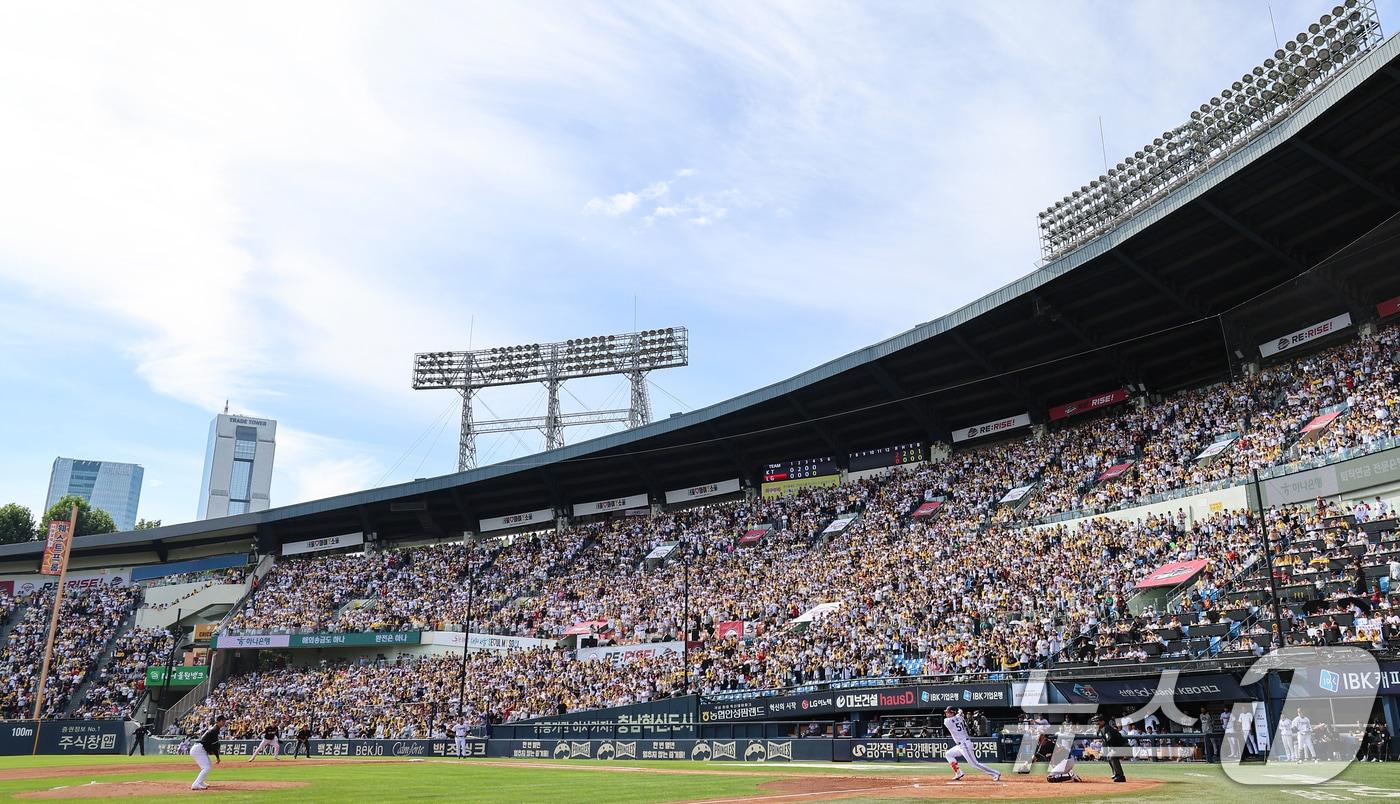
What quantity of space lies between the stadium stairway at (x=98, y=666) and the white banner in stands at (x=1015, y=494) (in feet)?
177

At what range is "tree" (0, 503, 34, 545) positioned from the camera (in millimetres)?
105000

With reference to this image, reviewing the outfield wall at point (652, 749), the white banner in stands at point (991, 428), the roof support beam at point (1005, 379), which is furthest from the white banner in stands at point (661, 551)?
the roof support beam at point (1005, 379)

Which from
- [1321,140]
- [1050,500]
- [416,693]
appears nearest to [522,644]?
[416,693]

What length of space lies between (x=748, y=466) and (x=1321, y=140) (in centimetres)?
3575

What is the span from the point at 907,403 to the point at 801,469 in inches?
350

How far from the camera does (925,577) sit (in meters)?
42.1

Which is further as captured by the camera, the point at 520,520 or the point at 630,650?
the point at 520,520

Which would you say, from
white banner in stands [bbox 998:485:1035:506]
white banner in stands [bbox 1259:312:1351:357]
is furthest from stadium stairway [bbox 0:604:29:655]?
white banner in stands [bbox 1259:312:1351:357]

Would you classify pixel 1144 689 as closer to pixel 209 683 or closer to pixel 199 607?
pixel 209 683

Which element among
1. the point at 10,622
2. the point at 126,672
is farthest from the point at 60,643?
the point at 10,622

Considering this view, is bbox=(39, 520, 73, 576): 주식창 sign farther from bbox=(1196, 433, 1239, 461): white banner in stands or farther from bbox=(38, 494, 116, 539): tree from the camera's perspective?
bbox=(1196, 433, 1239, 461): white banner in stands

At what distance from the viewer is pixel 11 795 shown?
19.3 meters

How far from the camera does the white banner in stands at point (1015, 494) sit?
46750 mm

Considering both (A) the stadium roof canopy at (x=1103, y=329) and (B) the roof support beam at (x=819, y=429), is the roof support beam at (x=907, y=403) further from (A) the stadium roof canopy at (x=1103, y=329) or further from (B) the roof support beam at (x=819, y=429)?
(B) the roof support beam at (x=819, y=429)
